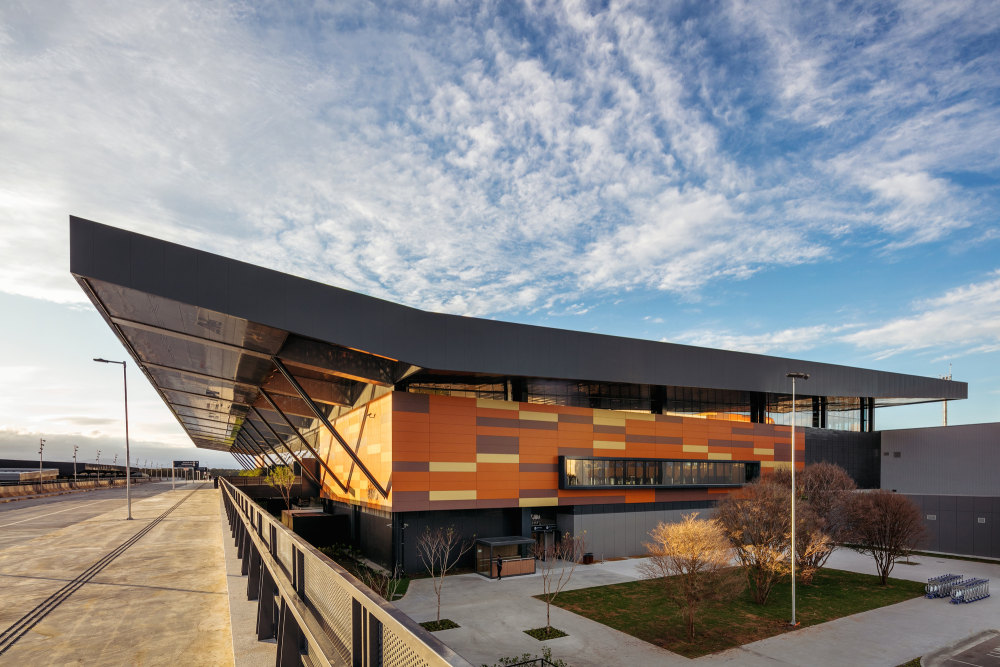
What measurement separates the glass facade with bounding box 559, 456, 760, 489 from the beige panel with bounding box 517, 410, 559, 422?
2252 millimetres

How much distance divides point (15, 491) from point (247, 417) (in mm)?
39982

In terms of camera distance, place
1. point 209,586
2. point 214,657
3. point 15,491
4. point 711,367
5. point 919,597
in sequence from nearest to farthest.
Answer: point 214,657 < point 209,586 < point 919,597 < point 711,367 < point 15,491

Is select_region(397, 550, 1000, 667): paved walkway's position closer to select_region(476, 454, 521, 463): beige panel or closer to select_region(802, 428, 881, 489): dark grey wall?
select_region(476, 454, 521, 463): beige panel

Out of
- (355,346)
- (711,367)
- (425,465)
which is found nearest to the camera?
(355,346)

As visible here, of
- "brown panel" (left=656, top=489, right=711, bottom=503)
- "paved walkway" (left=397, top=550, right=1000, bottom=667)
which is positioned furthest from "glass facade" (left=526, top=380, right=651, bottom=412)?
"paved walkway" (left=397, top=550, right=1000, bottom=667)

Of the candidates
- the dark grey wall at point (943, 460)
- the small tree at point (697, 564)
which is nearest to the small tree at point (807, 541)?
the small tree at point (697, 564)

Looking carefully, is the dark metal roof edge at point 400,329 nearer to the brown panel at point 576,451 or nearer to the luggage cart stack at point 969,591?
the brown panel at point 576,451

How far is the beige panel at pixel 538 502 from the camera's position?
1222 inches

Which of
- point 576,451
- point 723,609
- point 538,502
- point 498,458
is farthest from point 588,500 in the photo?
point 723,609

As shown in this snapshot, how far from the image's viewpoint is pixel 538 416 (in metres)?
31.9

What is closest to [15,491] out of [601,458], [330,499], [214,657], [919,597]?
[330,499]

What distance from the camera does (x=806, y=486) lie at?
102 ft

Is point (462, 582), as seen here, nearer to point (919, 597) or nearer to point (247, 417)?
point (919, 597)

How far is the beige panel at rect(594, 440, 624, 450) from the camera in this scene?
3381cm
